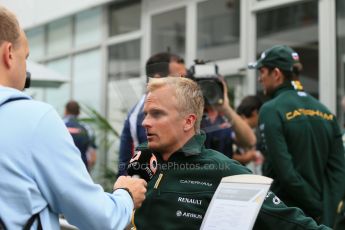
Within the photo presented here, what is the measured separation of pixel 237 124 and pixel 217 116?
0.19 metres

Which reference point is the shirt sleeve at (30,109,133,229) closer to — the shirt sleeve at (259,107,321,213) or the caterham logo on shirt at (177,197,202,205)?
the caterham logo on shirt at (177,197,202,205)

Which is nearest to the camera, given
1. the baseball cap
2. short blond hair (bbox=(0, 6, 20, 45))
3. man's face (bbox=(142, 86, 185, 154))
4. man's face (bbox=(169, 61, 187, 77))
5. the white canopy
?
short blond hair (bbox=(0, 6, 20, 45))

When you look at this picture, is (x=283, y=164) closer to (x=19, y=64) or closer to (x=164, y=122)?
(x=164, y=122)

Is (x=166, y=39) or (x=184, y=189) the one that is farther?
(x=166, y=39)

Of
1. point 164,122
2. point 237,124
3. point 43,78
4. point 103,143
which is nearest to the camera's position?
point 164,122

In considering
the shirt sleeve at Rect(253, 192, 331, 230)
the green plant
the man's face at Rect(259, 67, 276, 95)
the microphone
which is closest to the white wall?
the green plant

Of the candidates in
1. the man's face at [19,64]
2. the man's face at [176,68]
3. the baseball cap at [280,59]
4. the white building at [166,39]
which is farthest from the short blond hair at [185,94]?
the white building at [166,39]

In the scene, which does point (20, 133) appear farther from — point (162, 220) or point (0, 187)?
point (162, 220)

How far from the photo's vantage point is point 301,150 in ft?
14.2

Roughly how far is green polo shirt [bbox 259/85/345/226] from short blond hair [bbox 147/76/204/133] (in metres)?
1.39

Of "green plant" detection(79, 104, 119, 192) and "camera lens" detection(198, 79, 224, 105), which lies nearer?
"camera lens" detection(198, 79, 224, 105)

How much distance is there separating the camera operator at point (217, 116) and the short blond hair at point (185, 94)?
137 cm

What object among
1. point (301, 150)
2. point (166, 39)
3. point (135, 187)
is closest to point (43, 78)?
point (166, 39)

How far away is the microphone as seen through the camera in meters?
2.72
